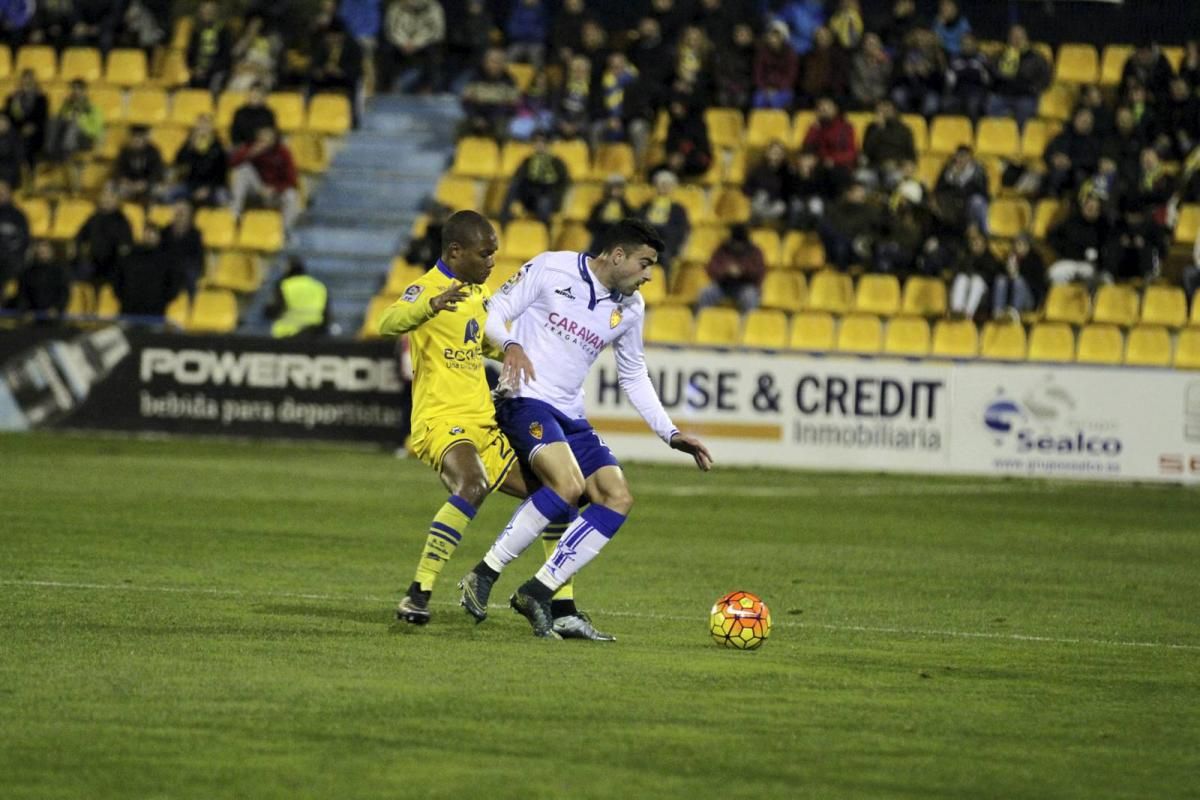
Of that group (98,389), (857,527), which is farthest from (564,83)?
(857,527)

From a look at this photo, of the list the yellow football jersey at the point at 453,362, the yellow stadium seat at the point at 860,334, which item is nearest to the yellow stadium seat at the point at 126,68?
the yellow stadium seat at the point at 860,334

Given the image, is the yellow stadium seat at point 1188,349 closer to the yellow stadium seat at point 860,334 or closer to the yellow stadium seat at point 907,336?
the yellow stadium seat at point 907,336

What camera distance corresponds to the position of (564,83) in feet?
96.7

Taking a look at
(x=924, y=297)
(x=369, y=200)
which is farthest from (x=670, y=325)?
(x=369, y=200)

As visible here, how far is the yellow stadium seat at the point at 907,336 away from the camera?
25688 millimetres

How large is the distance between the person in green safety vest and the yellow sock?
1572cm

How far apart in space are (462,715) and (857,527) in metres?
10.4

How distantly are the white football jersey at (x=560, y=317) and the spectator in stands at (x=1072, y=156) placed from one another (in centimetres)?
1764

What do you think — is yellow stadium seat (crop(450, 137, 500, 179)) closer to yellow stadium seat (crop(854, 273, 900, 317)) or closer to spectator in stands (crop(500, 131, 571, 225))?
spectator in stands (crop(500, 131, 571, 225))

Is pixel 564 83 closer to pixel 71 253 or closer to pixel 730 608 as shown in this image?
pixel 71 253

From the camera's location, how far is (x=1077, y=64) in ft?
95.8

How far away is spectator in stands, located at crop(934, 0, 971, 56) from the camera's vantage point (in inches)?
1123

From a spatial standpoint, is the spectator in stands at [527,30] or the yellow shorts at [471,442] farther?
the spectator in stands at [527,30]

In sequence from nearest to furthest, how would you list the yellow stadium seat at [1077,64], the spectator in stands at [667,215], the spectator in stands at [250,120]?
the spectator in stands at [667,215]
the spectator in stands at [250,120]
the yellow stadium seat at [1077,64]
